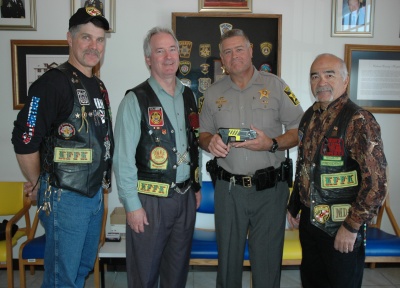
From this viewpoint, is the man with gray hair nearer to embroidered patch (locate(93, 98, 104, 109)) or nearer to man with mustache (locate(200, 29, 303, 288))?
embroidered patch (locate(93, 98, 104, 109))

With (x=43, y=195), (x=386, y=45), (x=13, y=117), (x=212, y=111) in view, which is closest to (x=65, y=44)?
(x=13, y=117)

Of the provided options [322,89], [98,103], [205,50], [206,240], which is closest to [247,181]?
[322,89]

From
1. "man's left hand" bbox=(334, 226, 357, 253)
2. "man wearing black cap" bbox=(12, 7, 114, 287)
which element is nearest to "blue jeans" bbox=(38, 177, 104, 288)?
"man wearing black cap" bbox=(12, 7, 114, 287)

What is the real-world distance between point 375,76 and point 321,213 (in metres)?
2.30

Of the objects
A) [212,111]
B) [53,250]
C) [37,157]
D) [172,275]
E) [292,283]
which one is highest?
[212,111]

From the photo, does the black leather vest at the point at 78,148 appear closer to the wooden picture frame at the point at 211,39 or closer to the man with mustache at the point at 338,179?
the man with mustache at the point at 338,179

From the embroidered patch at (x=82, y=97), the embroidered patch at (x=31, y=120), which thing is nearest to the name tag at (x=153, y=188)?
the embroidered patch at (x=82, y=97)

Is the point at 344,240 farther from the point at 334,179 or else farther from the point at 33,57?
the point at 33,57

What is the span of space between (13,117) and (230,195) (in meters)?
2.54

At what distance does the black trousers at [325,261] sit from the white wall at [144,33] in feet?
6.39

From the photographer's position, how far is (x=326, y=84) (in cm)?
192

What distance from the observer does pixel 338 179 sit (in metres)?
1.88

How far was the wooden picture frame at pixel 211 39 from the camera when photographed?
3467 mm

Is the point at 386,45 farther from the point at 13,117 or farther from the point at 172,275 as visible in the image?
the point at 13,117
